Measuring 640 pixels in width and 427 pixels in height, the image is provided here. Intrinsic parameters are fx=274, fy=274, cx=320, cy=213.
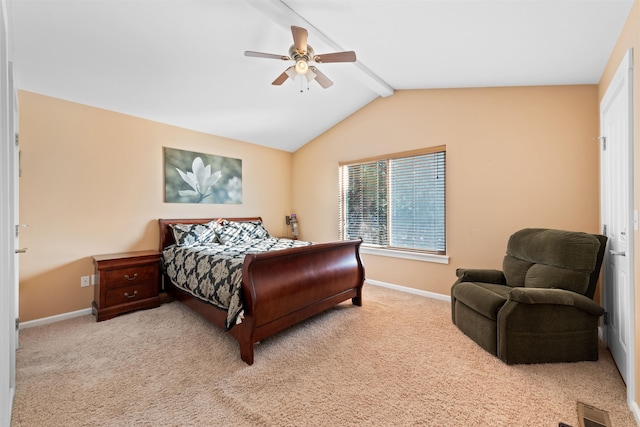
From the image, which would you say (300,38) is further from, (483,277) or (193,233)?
(483,277)

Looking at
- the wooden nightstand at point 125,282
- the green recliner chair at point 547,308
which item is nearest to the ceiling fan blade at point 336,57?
the green recliner chair at point 547,308

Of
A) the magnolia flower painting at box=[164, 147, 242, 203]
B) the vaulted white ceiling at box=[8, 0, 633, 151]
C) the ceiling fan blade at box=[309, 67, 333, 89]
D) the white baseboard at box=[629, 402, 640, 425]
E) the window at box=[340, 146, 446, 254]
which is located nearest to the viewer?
the white baseboard at box=[629, 402, 640, 425]

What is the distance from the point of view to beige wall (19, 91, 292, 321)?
111 inches

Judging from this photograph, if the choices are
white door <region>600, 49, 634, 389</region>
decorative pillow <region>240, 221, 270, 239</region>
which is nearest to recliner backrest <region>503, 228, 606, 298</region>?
white door <region>600, 49, 634, 389</region>

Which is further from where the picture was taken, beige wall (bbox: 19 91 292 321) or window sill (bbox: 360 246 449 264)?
window sill (bbox: 360 246 449 264)

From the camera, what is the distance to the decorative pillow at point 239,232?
3.92 m

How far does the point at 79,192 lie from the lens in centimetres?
308

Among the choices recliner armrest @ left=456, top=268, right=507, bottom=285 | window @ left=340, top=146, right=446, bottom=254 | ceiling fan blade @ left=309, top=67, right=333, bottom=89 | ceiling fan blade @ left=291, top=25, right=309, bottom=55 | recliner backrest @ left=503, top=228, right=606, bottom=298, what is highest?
ceiling fan blade @ left=291, top=25, right=309, bottom=55

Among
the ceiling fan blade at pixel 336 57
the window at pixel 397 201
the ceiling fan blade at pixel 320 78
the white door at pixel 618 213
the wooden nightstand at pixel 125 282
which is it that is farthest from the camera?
the window at pixel 397 201

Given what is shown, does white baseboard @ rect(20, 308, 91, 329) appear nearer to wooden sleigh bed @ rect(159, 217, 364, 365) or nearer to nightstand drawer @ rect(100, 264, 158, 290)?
nightstand drawer @ rect(100, 264, 158, 290)

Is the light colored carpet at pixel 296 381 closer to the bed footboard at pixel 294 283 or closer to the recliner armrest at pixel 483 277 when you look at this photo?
the bed footboard at pixel 294 283

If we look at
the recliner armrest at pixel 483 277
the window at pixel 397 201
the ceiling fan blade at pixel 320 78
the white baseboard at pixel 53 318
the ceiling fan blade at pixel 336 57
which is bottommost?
the white baseboard at pixel 53 318

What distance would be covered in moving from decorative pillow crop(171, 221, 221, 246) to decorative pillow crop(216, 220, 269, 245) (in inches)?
4.4

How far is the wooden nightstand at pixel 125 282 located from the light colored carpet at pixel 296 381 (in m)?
0.26
